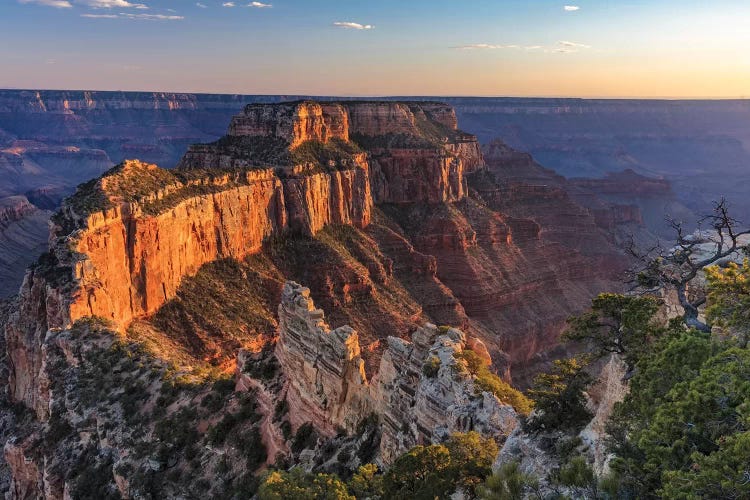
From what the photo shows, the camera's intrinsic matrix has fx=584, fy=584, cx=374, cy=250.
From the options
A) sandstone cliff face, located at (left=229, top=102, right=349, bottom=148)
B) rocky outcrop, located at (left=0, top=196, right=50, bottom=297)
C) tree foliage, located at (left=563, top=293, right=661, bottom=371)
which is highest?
sandstone cliff face, located at (left=229, top=102, right=349, bottom=148)

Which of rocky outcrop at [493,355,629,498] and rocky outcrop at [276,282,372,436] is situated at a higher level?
rocky outcrop at [493,355,629,498]

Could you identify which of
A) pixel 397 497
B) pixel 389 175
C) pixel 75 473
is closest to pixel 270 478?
pixel 397 497

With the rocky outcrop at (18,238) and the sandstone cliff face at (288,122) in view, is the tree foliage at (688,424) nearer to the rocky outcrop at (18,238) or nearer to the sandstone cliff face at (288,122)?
the sandstone cliff face at (288,122)

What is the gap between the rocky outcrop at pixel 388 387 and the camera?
24281mm

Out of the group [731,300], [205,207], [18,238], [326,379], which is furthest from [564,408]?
[18,238]

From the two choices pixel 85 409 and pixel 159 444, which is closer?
pixel 159 444

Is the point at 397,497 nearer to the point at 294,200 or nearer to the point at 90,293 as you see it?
the point at 90,293

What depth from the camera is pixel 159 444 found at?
34750 millimetres

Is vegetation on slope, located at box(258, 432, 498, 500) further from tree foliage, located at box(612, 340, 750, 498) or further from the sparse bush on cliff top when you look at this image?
tree foliage, located at box(612, 340, 750, 498)

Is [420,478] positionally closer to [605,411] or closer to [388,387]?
[605,411]

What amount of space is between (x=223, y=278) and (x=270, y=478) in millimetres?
50962

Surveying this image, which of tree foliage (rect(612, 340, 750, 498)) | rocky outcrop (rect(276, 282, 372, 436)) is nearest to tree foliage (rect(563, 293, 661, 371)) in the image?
tree foliage (rect(612, 340, 750, 498))

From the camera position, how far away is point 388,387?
2836 cm

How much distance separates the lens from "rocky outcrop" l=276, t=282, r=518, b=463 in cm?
2428
